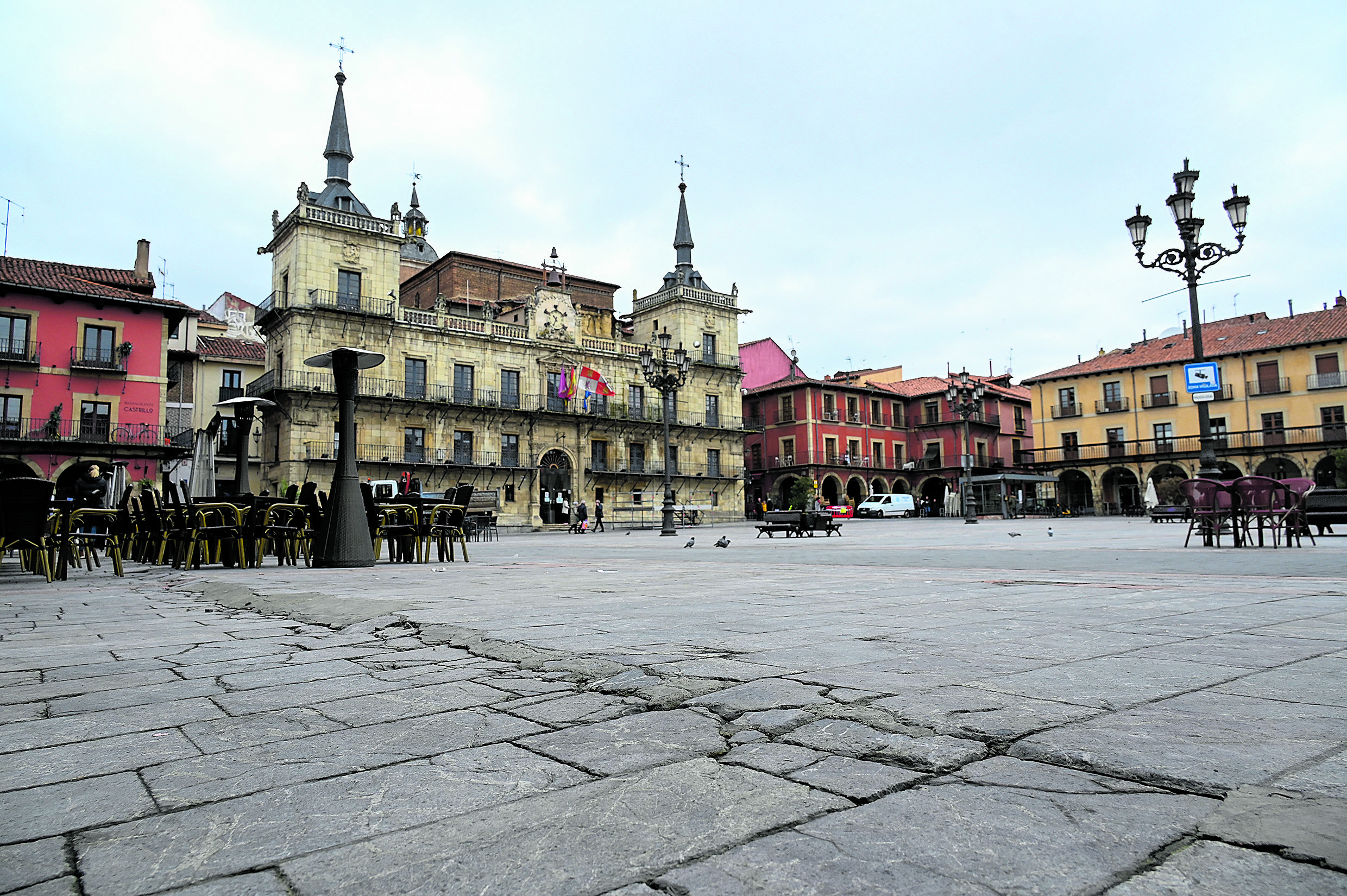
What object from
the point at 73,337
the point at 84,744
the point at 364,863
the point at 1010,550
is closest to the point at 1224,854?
the point at 364,863

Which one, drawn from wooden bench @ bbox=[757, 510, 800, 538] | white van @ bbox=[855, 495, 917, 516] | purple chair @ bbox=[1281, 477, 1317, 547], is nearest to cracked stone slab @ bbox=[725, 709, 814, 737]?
purple chair @ bbox=[1281, 477, 1317, 547]

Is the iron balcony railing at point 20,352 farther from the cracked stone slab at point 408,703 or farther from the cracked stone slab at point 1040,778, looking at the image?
the cracked stone slab at point 1040,778

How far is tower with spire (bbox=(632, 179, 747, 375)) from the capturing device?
4328 centimetres

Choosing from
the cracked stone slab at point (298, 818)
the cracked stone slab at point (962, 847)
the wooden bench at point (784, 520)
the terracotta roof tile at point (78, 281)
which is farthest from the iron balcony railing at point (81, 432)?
the cracked stone slab at point (962, 847)

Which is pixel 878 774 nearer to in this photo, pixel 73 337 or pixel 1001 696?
pixel 1001 696

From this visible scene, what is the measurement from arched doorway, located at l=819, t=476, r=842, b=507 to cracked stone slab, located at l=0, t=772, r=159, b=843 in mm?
47153

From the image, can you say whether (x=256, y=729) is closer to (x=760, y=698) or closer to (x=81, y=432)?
(x=760, y=698)

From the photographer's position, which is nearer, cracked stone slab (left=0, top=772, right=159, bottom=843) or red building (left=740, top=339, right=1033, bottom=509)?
cracked stone slab (left=0, top=772, right=159, bottom=843)

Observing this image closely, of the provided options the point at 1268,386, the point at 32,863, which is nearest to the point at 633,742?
the point at 32,863

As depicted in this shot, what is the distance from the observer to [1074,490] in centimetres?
4697

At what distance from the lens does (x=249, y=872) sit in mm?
1243

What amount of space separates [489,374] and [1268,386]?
36489 millimetres

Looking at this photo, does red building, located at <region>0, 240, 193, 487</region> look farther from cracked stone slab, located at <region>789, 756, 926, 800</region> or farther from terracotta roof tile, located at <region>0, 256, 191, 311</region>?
cracked stone slab, located at <region>789, 756, 926, 800</region>

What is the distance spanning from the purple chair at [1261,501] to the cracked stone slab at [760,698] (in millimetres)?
9446
